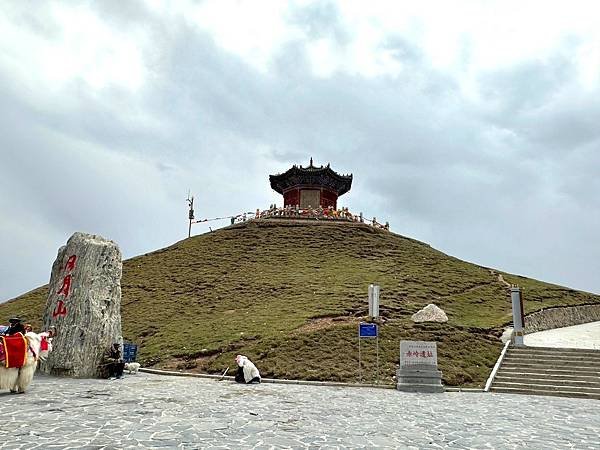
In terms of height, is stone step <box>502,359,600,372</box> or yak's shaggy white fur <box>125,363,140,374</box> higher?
stone step <box>502,359,600,372</box>

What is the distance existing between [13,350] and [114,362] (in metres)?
5.36

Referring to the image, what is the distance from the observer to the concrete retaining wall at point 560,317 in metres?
31.3

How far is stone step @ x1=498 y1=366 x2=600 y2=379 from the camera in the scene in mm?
19297

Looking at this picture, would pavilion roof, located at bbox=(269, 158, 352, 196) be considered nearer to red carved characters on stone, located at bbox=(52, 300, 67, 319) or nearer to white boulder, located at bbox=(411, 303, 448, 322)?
white boulder, located at bbox=(411, 303, 448, 322)

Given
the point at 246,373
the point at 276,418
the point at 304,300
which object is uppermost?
the point at 304,300

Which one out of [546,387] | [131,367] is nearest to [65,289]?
[131,367]

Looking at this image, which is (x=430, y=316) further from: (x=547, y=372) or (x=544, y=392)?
(x=544, y=392)

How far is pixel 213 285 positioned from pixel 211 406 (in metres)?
27.5

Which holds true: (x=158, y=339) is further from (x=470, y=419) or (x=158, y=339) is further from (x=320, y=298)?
(x=470, y=419)

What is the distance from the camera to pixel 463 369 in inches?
794

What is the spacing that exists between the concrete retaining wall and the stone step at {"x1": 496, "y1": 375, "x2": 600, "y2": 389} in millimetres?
11600

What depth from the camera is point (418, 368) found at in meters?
17.8

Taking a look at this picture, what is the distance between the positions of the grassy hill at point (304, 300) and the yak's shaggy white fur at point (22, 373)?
8.38m

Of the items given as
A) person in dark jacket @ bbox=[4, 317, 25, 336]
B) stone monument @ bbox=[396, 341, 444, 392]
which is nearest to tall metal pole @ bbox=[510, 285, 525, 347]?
stone monument @ bbox=[396, 341, 444, 392]
